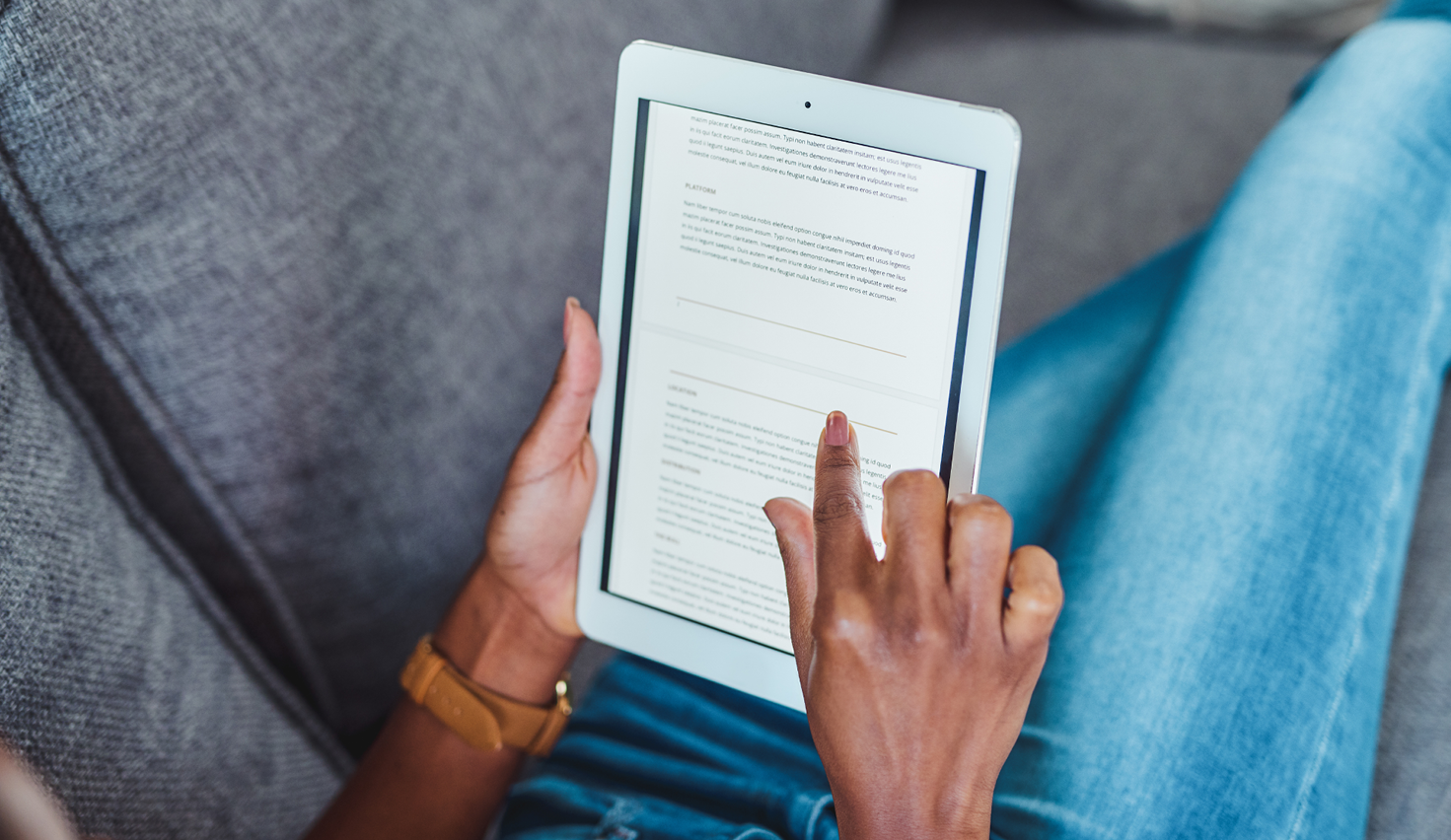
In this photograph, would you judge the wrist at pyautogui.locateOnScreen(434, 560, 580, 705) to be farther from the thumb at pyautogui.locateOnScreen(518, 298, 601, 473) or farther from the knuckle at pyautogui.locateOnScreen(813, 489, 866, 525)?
the knuckle at pyautogui.locateOnScreen(813, 489, 866, 525)

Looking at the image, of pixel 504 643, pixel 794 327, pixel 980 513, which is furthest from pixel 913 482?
pixel 504 643

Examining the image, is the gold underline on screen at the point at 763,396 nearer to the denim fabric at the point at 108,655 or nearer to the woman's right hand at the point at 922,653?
the woman's right hand at the point at 922,653

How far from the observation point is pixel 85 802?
448mm

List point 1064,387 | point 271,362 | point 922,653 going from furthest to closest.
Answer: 1. point 1064,387
2. point 271,362
3. point 922,653

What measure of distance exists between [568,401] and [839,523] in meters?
0.23

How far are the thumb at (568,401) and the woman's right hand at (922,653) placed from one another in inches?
8.5

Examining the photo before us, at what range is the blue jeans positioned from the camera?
471 millimetres

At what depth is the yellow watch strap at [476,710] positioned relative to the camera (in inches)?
22.7

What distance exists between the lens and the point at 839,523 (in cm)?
35

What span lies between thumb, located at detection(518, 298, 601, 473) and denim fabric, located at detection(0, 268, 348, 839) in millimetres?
258

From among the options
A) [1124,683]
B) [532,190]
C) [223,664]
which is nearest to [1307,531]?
[1124,683]

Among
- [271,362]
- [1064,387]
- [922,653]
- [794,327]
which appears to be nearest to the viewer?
[922,653]

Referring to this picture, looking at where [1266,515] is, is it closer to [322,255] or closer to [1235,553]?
[1235,553]

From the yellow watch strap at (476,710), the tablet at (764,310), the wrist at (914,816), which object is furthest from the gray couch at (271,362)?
the wrist at (914,816)
